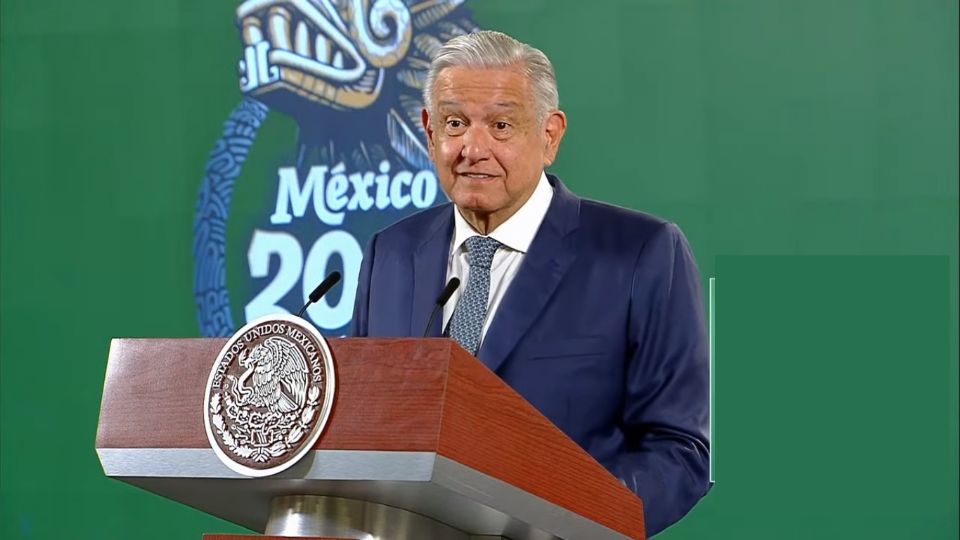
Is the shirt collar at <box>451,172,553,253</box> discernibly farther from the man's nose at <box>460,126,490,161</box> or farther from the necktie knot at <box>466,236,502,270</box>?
the man's nose at <box>460,126,490,161</box>

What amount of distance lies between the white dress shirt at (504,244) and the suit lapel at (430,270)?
0.04ft

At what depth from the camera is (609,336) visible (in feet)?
6.22

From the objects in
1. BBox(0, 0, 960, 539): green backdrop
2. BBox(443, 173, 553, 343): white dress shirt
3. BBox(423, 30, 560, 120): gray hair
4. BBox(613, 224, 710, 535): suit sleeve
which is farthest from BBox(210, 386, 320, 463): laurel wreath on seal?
BBox(0, 0, 960, 539): green backdrop

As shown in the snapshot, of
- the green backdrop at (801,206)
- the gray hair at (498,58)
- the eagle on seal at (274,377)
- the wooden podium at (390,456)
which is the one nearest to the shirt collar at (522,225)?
the gray hair at (498,58)

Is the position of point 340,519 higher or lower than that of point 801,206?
lower

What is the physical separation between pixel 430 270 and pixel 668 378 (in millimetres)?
389

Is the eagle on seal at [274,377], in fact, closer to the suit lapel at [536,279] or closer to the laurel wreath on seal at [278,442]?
the laurel wreath on seal at [278,442]

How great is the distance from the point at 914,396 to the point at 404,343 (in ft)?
7.12

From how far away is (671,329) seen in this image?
75.2 inches

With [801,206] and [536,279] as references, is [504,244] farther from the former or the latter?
[801,206]

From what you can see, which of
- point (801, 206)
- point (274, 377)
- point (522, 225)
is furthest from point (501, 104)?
point (801, 206)

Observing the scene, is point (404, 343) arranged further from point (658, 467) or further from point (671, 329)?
point (671, 329)

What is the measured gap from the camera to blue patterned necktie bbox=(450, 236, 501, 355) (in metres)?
1.88

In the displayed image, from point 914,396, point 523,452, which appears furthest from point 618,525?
point 914,396
